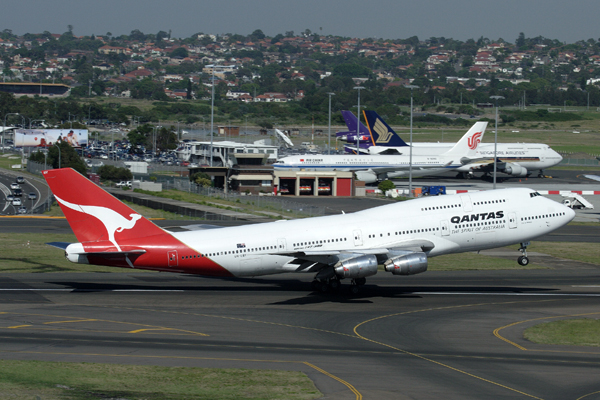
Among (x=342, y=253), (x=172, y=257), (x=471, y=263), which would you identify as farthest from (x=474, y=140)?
(x=172, y=257)

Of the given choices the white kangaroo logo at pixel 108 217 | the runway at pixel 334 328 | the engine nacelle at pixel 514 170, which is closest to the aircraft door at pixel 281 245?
the runway at pixel 334 328

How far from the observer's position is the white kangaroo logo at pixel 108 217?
4112cm

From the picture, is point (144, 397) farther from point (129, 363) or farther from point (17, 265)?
point (17, 265)

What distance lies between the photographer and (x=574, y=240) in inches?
2808

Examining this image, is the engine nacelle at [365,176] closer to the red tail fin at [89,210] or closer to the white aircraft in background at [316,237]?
the white aircraft in background at [316,237]

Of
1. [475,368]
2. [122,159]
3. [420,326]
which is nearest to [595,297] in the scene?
[420,326]

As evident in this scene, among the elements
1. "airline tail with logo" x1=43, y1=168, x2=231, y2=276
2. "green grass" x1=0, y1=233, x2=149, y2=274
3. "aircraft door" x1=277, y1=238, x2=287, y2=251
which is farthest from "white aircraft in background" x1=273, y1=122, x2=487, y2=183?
"airline tail with logo" x1=43, y1=168, x2=231, y2=276

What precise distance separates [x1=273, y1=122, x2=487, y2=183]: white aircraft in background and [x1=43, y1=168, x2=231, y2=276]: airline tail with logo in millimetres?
81823

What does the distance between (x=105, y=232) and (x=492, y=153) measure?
110795mm

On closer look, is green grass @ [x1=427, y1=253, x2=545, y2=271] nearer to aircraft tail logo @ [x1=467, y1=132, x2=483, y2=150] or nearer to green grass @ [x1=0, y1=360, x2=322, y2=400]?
green grass @ [x1=0, y1=360, x2=322, y2=400]

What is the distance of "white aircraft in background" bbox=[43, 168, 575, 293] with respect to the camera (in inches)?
1614

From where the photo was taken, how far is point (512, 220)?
46.5 metres

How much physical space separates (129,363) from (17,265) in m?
27.1

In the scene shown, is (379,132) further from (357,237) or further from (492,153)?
(357,237)
